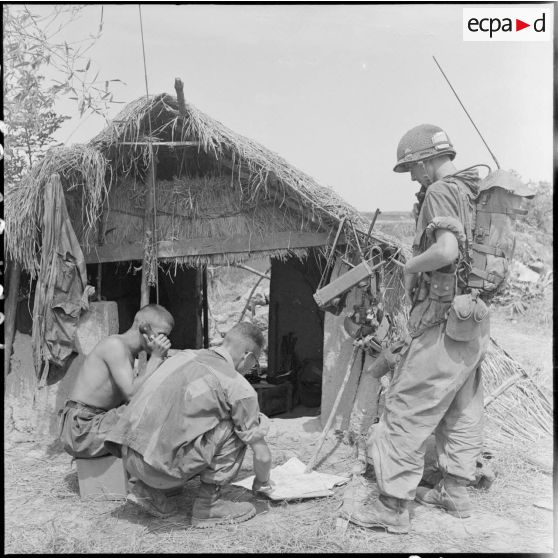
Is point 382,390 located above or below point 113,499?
above

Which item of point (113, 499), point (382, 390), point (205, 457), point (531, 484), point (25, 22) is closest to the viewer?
point (205, 457)

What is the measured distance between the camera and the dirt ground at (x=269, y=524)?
12.7 ft

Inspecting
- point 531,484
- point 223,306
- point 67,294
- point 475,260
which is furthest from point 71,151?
point 223,306

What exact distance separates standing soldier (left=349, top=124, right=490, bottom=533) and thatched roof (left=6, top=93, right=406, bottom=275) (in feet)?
4.31

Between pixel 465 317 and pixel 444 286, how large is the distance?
10.8 inches

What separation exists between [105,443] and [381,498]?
6.02ft

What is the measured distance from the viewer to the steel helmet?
14.0 ft

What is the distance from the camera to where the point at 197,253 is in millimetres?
5852

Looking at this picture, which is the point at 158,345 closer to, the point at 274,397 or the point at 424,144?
the point at 424,144

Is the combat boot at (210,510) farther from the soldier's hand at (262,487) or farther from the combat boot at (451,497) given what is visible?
the combat boot at (451,497)

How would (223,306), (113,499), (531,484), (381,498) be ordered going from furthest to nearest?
(223,306) → (531,484) → (113,499) → (381,498)

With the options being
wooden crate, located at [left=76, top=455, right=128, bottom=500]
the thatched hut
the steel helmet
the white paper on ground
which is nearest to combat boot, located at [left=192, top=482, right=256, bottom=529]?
the white paper on ground

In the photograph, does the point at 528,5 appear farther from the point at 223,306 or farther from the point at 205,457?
the point at 223,306

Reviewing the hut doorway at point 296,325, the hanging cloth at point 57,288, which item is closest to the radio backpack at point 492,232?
the hanging cloth at point 57,288
